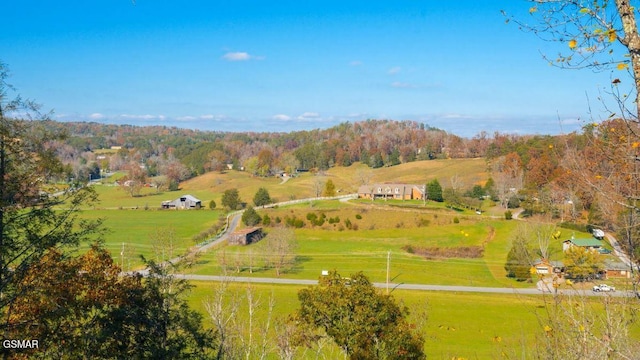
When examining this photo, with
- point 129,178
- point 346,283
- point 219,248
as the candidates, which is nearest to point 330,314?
point 346,283

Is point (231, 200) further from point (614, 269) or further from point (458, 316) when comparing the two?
point (614, 269)

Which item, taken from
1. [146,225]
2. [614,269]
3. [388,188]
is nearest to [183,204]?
[146,225]

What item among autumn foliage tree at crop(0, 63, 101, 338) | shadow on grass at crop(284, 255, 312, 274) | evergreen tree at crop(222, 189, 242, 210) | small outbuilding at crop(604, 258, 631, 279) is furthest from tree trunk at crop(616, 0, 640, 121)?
evergreen tree at crop(222, 189, 242, 210)

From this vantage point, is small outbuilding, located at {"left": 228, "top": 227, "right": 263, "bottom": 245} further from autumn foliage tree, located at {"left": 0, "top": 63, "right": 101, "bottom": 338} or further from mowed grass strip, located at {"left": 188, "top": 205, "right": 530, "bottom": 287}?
autumn foliage tree, located at {"left": 0, "top": 63, "right": 101, "bottom": 338}

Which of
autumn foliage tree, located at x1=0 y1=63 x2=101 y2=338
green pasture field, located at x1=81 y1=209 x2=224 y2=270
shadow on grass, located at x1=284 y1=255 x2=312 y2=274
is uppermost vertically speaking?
autumn foliage tree, located at x1=0 y1=63 x2=101 y2=338

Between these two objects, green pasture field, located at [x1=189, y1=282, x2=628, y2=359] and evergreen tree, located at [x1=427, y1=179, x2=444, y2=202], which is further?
evergreen tree, located at [x1=427, y1=179, x2=444, y2=202]

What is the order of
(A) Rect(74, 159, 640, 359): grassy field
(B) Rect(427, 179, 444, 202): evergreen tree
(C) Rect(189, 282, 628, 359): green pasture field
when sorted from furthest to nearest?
(B) Rect(427, 179, 444, 202): evergreen tree, (A) Rect(74, 159, 640, 359): grassy field, (C) Rect(189, 282, 628, 359): green pasture field

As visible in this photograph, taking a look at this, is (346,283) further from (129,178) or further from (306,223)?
(129,178)

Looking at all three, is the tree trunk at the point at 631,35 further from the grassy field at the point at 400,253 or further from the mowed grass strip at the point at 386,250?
the mowed grass strip at the point at 386,250

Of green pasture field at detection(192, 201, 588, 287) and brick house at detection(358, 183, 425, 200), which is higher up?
brick house at detection(358, 183, 425, 200)
